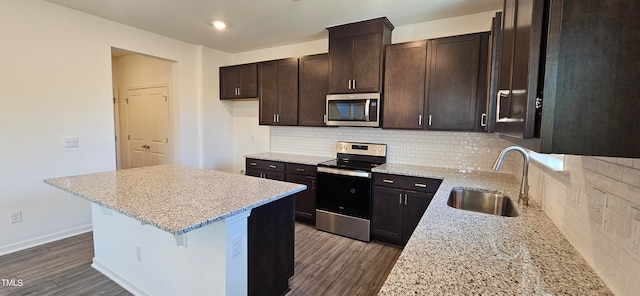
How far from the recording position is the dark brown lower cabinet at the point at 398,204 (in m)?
2.86

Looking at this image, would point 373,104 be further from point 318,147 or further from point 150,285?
point 150,285

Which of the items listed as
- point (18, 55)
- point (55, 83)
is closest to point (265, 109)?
point (55, 83)

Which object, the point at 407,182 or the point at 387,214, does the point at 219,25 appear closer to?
the point at 407,182

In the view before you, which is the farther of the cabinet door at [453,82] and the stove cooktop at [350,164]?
the stove cooktop at [350,164]

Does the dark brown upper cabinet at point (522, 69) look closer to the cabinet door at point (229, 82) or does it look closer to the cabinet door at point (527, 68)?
the cabinet door at point (527, 68)

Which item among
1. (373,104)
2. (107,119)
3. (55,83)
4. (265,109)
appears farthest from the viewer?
(265,109)

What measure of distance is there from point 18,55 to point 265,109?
8.75ft

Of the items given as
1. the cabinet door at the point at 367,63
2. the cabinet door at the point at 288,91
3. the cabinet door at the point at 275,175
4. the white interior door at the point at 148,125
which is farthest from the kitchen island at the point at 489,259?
the white interior door at the point at 148,125

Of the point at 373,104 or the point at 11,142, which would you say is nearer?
the point at 11,142

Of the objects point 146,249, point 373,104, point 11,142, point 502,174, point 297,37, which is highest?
point 297,37

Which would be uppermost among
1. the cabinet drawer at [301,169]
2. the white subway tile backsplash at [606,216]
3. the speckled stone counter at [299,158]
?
the white subway tile backsplash at [606,216]

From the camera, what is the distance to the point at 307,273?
2549 mm

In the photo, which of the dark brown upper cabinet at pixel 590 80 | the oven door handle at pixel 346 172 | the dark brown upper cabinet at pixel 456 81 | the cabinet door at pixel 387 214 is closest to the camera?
the dark brown upper cabinet at pixel 590 80

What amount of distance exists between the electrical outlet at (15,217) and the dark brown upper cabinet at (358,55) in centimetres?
365
